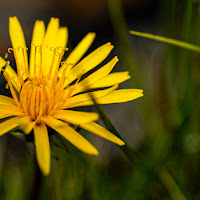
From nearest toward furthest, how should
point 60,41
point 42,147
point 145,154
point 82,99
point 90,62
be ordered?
point 42,147 → point 82,99 → point 90,62 → point 60,41 → point 145,154

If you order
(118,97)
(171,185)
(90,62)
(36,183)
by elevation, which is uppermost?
(90,62)

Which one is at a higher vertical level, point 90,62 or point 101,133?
point 90,62

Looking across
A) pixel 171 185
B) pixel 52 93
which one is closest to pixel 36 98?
pixel 52 93

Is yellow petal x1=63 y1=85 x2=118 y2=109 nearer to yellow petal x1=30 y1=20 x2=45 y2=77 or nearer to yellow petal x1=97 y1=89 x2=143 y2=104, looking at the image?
yellow petal x1=97 y1=89 x2=143 y2=104

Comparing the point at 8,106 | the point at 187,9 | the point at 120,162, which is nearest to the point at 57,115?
the point at 8,106

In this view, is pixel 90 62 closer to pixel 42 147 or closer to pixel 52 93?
pixel 52 93

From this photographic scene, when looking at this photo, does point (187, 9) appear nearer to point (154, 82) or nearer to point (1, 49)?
point (154, 82)

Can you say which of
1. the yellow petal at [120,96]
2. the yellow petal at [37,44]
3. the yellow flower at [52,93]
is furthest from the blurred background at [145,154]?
the yellow petal at [37,44]

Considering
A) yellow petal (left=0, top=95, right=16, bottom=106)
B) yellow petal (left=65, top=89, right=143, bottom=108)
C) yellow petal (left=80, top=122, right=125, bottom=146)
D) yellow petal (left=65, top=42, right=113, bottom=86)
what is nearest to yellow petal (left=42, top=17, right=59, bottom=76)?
yellow petal (left=65, top=42, right=113, bottom=86)
